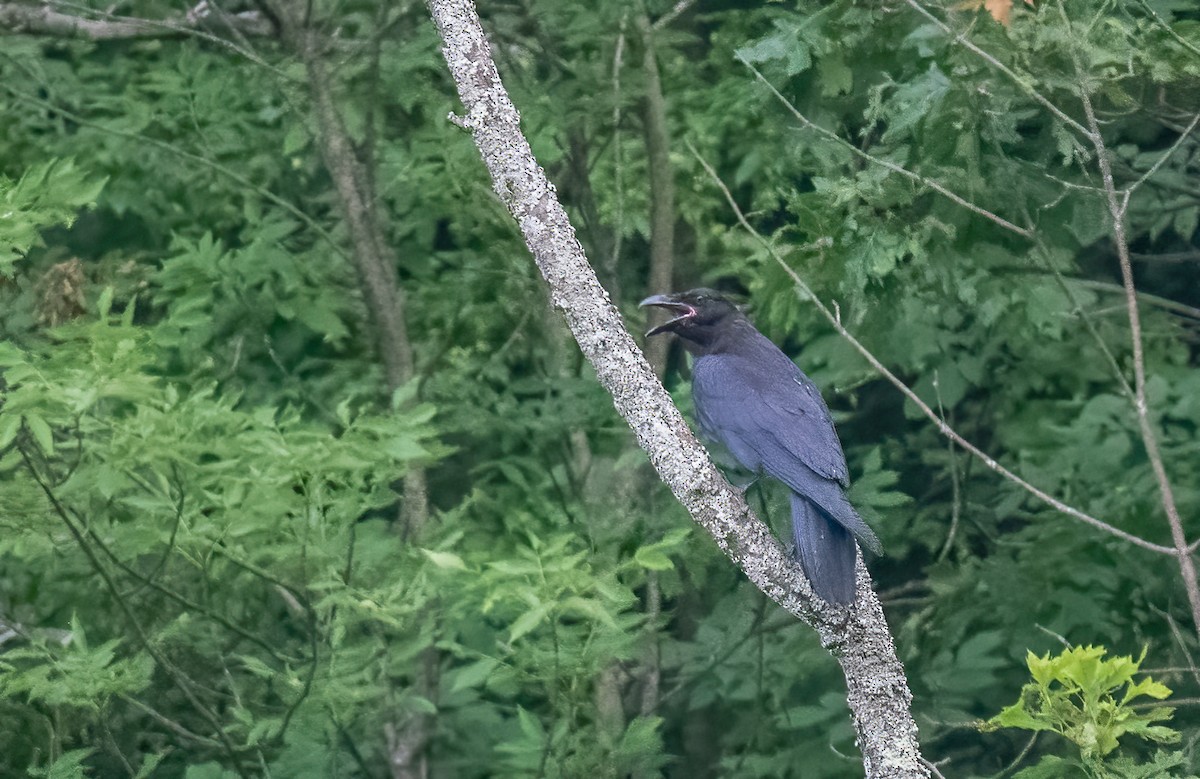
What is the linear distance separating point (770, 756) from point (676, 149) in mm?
2461

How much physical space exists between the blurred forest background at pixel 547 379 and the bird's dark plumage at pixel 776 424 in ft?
0.68

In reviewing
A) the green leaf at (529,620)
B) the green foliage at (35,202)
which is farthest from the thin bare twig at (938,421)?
the green foliage at (35,202)

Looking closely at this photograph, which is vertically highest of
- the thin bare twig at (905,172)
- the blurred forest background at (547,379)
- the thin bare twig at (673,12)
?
the thin bare twig at (905,172)

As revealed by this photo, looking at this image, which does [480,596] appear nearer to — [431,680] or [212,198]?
[431,680]

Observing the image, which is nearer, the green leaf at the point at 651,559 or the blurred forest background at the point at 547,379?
the green leaf at the point at 651,559

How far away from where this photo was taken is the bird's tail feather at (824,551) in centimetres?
293

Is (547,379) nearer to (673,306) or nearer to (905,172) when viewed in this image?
(673,306)

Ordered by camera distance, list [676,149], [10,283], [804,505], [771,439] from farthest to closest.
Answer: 1. [676,149]
2. [10,283]
3. [771,439]
4. [804,505]

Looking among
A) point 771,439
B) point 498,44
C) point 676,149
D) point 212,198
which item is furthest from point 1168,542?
point 212,198

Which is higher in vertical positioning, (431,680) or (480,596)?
(480,596)

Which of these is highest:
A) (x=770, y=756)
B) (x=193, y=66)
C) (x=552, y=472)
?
(x=193, y=66)

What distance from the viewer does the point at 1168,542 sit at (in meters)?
4.84

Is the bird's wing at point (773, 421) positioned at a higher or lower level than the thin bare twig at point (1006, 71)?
lower

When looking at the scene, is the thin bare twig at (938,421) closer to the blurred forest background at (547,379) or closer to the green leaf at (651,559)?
the blurred forest background at (547,379)
